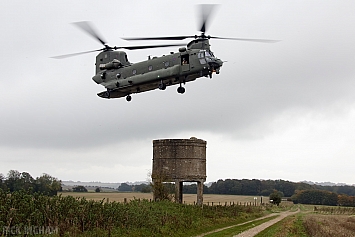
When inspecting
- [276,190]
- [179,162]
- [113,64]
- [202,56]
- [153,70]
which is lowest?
[276,190]

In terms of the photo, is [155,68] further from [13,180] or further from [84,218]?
[13,180]

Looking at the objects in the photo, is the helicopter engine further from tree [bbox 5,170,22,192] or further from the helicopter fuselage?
tree [bbox 5,170,22,192]

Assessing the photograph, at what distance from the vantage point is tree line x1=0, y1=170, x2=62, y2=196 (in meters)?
42.9

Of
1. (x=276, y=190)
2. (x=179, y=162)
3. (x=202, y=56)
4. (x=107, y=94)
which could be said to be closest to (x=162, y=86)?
(x=202, y=56)

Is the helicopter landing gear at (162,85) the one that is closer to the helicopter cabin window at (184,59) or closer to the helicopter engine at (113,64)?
the helicopter cabin window at (184,59)

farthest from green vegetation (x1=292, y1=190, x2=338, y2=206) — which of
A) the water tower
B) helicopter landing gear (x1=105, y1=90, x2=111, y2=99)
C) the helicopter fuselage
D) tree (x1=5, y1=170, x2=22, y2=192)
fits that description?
helicopter landing gear (x1=105, y1=90, x2=111, y2=99)

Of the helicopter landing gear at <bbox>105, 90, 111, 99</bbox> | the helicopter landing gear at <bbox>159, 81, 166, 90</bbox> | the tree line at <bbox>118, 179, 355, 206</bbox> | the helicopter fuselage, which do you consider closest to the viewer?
the helicopter fuselage

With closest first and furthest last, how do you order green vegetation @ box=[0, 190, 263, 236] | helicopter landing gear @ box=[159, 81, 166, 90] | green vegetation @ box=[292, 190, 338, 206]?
green vegetation @ box=[0, 190, 263, 236]
helicopter landing gear @ box=[159, 81, 166, 90]
green vegetation @ box=[292, 190, 338, 206]

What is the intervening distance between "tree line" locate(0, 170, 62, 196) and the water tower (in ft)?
35.6

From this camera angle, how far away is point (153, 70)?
29188 mm

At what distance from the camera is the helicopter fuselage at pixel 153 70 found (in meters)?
27.0

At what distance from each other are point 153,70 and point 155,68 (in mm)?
200

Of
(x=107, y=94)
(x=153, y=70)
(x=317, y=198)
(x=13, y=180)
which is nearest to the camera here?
(x=153, y=70)

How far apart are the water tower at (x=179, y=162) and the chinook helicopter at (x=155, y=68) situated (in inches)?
437
